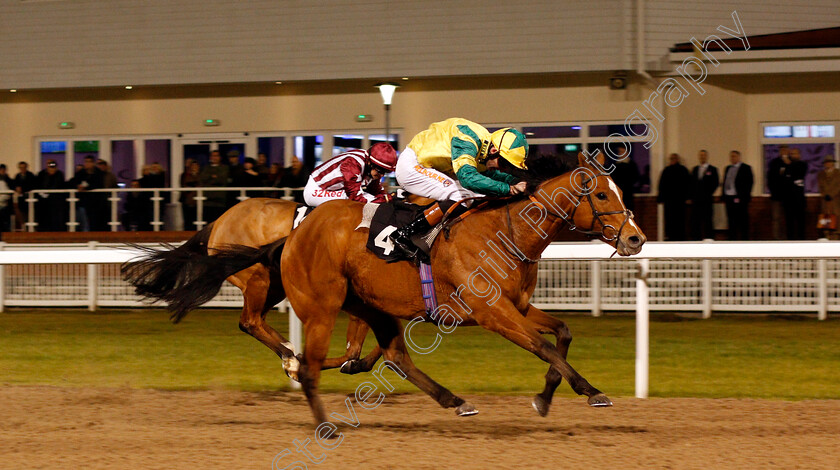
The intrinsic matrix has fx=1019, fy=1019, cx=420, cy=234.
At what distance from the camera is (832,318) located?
32.0ft

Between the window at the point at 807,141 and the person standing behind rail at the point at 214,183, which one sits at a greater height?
the window at the point at 807,141

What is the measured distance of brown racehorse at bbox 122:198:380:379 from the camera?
5707 millimetres

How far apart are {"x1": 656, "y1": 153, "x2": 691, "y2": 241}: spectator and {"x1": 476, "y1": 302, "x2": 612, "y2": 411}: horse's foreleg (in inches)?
293

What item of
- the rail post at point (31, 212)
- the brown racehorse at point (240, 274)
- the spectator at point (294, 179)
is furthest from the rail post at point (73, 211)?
the brown racehorse at point (240, 274)

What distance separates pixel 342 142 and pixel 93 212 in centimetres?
358

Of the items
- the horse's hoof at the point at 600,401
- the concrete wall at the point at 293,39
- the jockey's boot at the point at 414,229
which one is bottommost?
the horse's hoof at the point at 600,401

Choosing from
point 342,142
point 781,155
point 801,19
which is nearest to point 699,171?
point 781,155

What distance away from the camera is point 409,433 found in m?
4.83

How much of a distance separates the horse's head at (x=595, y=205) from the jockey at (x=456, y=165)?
22 centimetres

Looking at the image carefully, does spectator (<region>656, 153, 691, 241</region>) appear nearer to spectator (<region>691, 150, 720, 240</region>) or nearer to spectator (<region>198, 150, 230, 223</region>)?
spectator (<region>691, 150, 720, 240</region>)

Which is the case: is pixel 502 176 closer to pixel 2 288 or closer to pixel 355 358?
pixel 355 358

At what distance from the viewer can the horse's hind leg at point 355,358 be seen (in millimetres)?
5992

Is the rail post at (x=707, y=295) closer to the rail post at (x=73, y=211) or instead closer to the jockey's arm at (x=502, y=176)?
the jockey's arm at (x=502, y=176)

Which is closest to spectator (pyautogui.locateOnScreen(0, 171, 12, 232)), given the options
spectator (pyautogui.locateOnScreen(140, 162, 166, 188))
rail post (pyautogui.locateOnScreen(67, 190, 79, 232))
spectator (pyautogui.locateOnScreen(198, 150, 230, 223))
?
rail post (pyautogui.locateOnScreen(67, 190, 79, 232))
